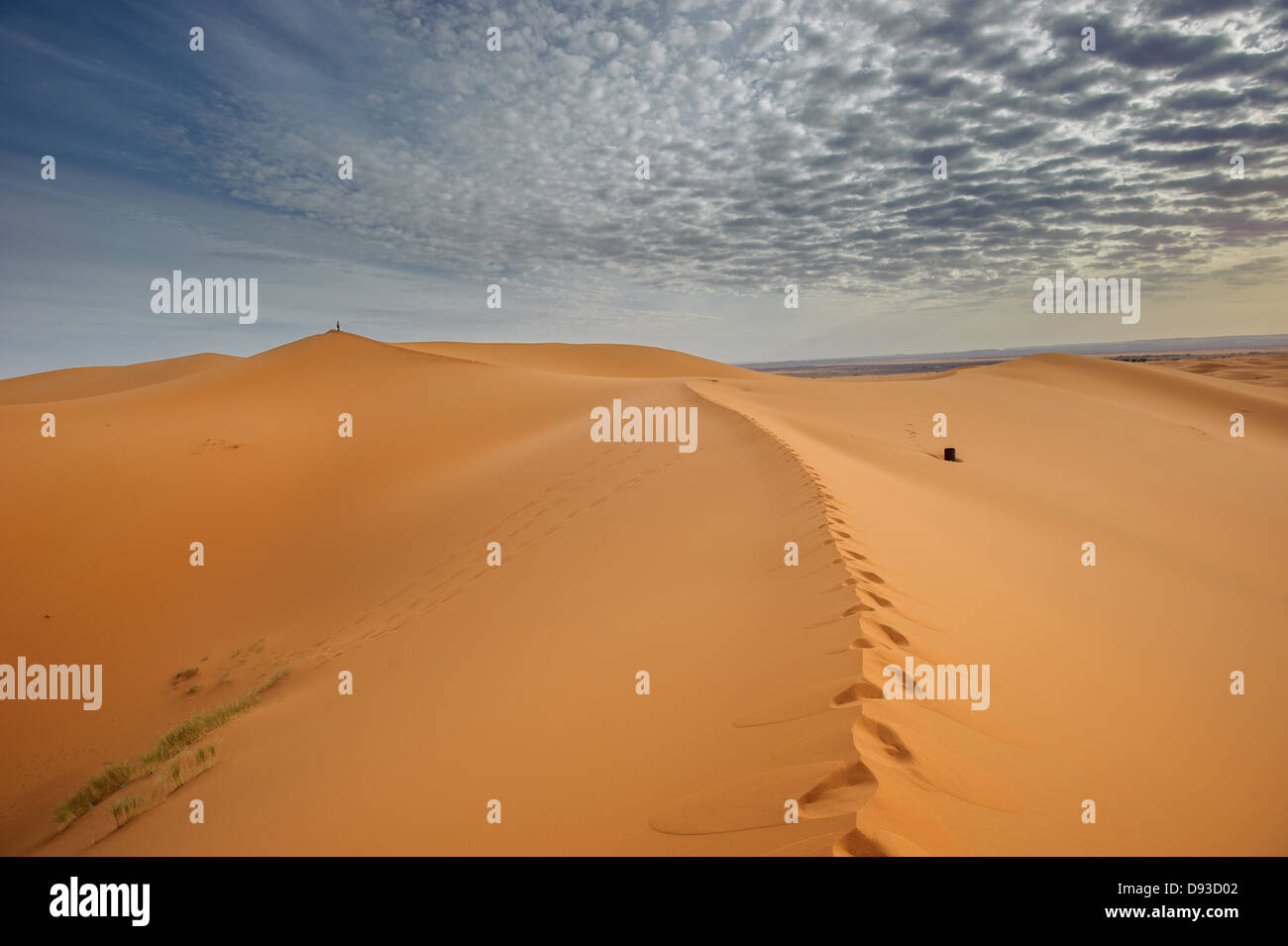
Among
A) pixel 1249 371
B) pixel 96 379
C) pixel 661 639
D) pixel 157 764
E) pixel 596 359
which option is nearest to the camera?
pixel 661 639

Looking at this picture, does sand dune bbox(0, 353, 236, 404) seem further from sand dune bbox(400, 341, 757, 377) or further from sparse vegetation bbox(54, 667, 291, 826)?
sparse vegetation bbox(54, 667, 291, 826)

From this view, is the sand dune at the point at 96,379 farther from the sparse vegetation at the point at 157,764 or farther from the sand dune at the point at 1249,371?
the sand dune at the point at 1249,371

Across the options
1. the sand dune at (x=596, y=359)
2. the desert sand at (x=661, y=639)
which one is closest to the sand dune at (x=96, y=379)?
the sand dune at (x=596, y=359)

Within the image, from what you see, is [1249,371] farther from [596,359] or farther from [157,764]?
[157,764]

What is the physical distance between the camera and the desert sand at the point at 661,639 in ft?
9.19

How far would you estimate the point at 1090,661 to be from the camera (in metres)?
4.35

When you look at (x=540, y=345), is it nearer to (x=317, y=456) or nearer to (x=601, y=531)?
(x=317, y=456)

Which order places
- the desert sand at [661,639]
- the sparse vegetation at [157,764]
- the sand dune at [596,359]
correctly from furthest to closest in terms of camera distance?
1. the sand dune at [596,359]
2. the sparse vegetation at [157,764]
3. the desert sand at [661,639]

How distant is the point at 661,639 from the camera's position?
446cm

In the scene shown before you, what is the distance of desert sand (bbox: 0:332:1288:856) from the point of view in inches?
110

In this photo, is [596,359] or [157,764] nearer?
[157,764]

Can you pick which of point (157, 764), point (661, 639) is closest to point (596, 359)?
point (157, 764)

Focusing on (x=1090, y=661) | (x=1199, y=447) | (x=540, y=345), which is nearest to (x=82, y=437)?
(x=1090, y=661)

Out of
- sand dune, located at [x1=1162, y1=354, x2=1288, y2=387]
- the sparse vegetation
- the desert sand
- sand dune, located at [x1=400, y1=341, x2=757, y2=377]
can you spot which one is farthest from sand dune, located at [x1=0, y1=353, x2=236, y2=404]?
sand dune, located at [x1=1162, y1=354, x2=1288, y2=387]
